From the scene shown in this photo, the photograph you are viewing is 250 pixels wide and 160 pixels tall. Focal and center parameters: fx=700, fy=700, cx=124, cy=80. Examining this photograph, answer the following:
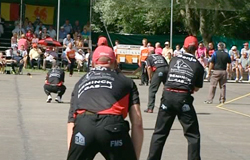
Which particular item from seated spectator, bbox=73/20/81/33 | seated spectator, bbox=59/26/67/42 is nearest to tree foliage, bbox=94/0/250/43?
seated spectator, bbox=73/20/81/33

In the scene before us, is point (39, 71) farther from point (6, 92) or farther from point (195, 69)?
point (195, 69)

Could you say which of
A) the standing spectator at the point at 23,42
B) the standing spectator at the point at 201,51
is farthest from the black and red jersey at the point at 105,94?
the standing spectator at the point at 201,51

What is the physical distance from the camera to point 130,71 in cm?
3547

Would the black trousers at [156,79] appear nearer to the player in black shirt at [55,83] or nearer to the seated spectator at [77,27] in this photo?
the player in black shirt at [55,83]

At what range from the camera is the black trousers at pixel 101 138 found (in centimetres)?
589

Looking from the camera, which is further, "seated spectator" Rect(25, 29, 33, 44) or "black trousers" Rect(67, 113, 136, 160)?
"seated spectator" Rect(25, 29, 33, 44)

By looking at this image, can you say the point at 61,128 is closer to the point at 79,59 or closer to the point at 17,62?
the point at 17,62

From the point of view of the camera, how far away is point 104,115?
19.6 ft

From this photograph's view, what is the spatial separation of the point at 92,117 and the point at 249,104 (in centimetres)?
1758

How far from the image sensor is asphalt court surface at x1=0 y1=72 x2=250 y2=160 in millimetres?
11508

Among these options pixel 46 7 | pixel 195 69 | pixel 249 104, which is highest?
pixel 46 7

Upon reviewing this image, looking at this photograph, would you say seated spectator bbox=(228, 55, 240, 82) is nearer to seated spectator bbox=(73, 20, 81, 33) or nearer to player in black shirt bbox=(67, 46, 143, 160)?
seated spectator bbox=(73, 20, 81, 33)

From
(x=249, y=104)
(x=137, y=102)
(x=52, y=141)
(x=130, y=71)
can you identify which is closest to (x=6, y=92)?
(x=249, y=104)

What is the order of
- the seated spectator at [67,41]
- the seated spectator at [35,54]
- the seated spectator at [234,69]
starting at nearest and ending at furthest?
the seated spectator at [35,54], the seated spectator at [234,69], the seated spectator at [67,41]
